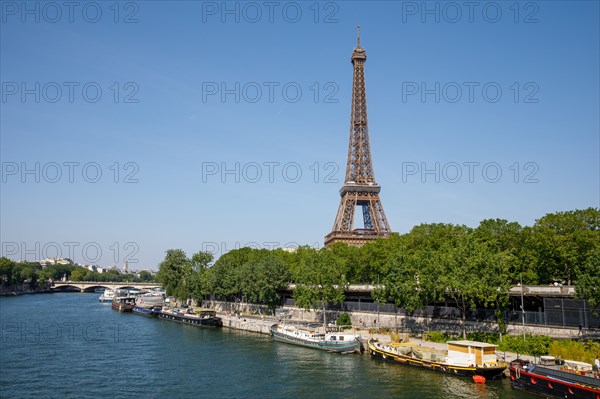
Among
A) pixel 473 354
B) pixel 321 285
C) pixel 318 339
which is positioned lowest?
pixel 318 339

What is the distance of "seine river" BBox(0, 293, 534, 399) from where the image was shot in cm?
4197

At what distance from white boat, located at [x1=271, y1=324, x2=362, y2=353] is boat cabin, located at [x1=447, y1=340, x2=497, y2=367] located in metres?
14.4

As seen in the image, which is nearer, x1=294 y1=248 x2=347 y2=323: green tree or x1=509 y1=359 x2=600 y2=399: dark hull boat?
x1=509 y1=359 x2=600 y2=399: dark hull boat

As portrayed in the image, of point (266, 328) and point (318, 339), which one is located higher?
point (318, 339)

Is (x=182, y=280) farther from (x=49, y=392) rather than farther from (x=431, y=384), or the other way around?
(x=431, y=384)

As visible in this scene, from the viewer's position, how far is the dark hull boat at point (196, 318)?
87675 millimetres

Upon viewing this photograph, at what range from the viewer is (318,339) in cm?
6372

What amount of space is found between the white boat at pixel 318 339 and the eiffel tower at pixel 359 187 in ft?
170

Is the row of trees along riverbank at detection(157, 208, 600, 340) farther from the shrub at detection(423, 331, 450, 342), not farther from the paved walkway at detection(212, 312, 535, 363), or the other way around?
the paved walkway at detection(212, 312, 535, 363)

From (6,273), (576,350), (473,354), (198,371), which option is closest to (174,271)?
(198,371)

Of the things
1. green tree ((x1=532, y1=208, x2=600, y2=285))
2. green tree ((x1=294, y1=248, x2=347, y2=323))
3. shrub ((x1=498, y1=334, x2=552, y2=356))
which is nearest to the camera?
shrub ((x1=498, y1=334, x2=552, y2=356))

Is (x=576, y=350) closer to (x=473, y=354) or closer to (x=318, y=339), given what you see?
(x=473, y=354)

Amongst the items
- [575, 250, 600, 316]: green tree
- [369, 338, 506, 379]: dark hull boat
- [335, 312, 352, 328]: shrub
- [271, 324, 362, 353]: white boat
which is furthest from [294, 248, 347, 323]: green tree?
[575, 250, 600, 316]: green tree

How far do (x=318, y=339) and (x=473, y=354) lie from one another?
22472 millimetres
